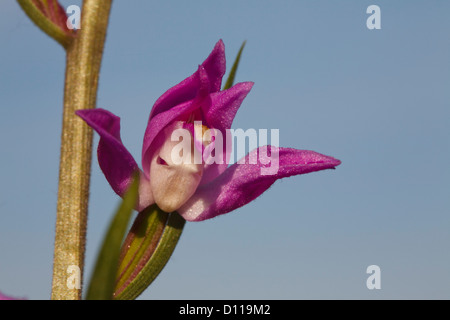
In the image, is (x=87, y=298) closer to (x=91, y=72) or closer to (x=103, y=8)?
(x=91, y=72)

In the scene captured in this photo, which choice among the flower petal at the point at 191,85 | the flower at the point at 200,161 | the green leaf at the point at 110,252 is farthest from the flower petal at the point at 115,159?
the green leaf at the point at 110,252

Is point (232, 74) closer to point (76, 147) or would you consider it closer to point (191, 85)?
point (191, 85)

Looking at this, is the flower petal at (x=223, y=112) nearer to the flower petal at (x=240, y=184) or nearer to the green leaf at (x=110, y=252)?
the flower petal at (x=240, y=184)

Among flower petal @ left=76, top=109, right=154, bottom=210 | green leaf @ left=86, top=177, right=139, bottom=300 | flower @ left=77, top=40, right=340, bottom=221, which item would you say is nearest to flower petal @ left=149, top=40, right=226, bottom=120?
flower @ left=77, top=40, right=340, bottom=221

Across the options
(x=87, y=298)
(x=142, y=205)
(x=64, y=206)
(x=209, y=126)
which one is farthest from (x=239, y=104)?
(x=87, y=298)

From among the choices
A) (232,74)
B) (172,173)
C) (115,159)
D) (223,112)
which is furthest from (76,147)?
(232,74)
